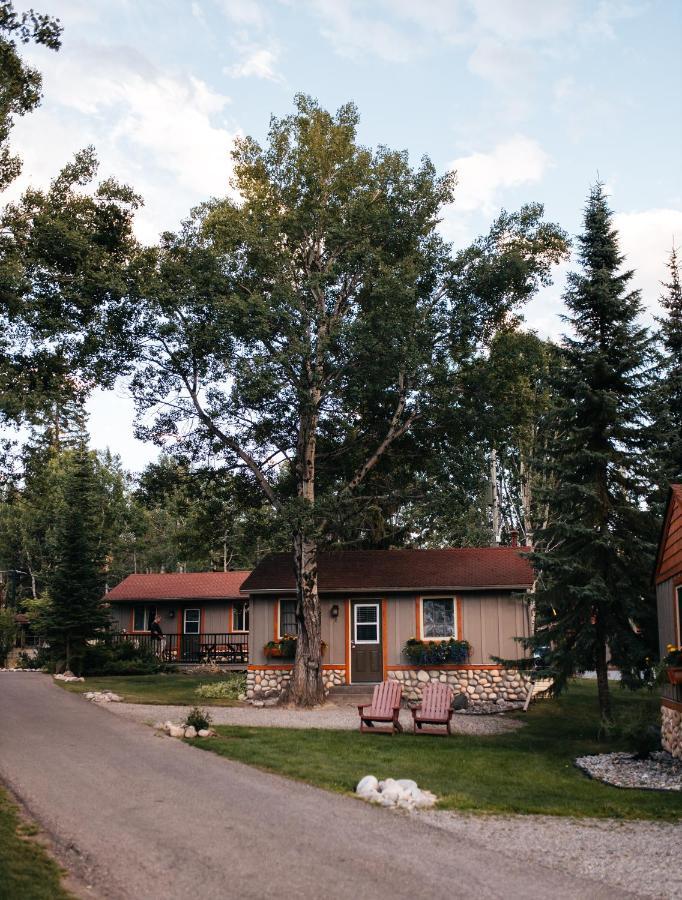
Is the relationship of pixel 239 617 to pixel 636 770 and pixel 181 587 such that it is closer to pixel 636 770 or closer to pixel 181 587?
pixel 181 587

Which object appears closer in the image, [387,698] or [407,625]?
[387,698]

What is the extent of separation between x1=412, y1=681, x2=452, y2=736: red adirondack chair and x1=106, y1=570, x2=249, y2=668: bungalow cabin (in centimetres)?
1770

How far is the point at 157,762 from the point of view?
1180 centimetres

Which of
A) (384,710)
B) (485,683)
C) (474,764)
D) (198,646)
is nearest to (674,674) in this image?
(474,764)

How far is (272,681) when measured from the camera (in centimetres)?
2255

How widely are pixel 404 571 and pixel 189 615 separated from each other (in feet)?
48.8

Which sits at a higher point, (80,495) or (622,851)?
(80,495)

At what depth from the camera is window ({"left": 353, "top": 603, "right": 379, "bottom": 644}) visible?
22750 millimetres

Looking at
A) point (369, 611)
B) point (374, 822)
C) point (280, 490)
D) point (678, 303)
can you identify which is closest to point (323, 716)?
point (369, 611)

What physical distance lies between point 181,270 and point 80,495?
1273 centimetres

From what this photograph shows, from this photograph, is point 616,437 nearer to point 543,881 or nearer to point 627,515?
point 627,515

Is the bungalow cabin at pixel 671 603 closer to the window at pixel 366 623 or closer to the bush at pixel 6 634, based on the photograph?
the window at pixel 366 623

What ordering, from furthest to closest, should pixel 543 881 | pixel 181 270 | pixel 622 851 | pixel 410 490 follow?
pixel 410 490, pixel 181 270, pixel 622 851, pixel 543 881

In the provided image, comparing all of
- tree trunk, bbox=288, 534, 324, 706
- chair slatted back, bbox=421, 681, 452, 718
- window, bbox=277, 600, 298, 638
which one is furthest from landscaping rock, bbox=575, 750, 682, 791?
window, bbox=277, 600, 298, 638
